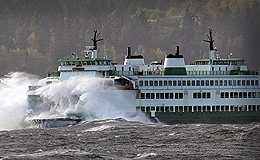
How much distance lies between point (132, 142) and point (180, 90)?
21277 millimetres

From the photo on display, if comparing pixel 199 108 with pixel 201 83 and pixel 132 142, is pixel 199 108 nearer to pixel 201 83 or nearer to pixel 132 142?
pixel 201 83

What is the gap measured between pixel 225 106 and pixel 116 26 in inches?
2019

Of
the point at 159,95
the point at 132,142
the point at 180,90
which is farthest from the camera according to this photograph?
the point at 180,90

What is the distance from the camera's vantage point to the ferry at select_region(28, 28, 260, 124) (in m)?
81.1

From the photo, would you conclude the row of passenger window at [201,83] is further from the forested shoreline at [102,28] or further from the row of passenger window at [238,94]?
the forested shoreline at [102,28]

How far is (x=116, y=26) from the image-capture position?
435ft

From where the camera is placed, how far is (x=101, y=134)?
6594 cm

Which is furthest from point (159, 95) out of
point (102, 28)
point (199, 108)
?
point (102, 28)

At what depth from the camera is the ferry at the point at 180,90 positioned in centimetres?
8106

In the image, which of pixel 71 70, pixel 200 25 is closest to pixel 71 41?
pixel 200 25

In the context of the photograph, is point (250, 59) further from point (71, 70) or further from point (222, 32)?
point (222, 32)

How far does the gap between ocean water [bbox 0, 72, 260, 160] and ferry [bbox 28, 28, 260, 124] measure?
4.33 feet

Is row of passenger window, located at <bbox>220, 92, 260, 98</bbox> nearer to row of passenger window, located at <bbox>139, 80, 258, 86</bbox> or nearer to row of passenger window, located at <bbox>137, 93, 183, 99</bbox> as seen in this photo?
row of passenger window, located at <bbox>139, 80, 258, 86</bbox>

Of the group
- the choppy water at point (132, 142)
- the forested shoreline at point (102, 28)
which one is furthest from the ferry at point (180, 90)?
the forested shoreline at point (102, 28)
